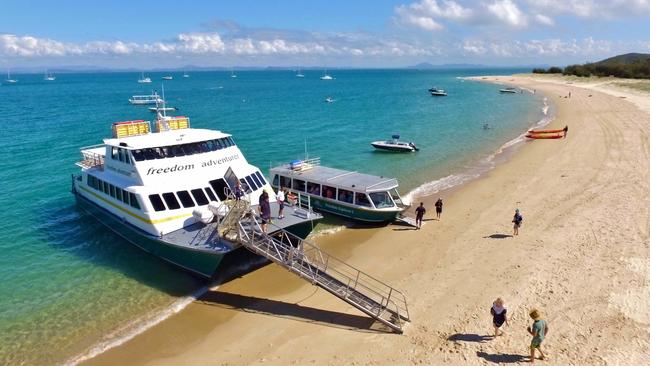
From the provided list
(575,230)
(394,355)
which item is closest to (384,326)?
(394,355)

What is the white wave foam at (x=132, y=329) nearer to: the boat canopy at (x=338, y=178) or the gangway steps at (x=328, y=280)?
the gangway steps at (x=328, y=280)

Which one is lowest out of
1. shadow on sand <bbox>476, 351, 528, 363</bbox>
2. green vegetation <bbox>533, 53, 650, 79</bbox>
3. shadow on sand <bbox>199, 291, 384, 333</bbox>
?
shadow on sand <bbox>199, 291, 384, 333</bbox>

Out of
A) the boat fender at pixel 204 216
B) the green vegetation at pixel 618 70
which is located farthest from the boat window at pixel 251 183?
the green vegetation at pixel 618 70

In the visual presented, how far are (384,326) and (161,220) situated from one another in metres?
10.5

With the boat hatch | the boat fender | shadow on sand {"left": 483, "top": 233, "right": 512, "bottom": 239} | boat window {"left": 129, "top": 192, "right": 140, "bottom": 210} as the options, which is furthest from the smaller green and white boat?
the boat hatch

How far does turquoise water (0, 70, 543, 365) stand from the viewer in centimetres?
1573

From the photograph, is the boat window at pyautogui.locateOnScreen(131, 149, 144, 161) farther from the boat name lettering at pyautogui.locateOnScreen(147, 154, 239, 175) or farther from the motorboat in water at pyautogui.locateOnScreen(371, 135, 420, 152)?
the motorboat in water at pyautogui.locateOnScreen(371, 135, 420, 152)

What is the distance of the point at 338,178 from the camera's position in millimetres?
24984

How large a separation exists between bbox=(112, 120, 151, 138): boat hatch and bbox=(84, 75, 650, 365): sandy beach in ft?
36.3

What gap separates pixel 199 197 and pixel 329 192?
7.87m

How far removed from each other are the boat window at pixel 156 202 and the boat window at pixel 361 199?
9895mm

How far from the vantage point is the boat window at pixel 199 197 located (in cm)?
1927

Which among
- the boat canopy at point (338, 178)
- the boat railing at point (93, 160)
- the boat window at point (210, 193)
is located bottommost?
the boat canopy at point (338, 178)

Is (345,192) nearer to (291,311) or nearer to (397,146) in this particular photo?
(291,311)
